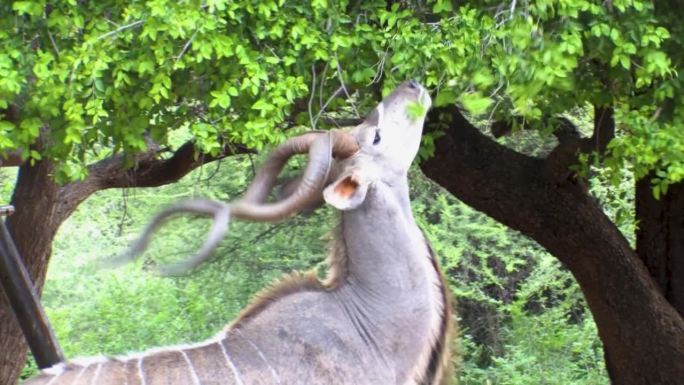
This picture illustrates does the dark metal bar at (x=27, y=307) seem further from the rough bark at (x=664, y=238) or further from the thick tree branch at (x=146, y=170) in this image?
the rough bark at (x=664, y=238)

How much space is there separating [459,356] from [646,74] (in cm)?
121

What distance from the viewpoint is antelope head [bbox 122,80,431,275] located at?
330 centimetres

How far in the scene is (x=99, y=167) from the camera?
7500 millimetres

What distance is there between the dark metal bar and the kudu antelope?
2.90ft

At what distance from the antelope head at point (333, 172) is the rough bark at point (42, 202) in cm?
332

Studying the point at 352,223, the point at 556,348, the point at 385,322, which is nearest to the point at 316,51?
the point at 352,223

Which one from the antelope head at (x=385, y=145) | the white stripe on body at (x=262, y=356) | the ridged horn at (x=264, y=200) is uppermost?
the antelope head at (x=385, y=145)

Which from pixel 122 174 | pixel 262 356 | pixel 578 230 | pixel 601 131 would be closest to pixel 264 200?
pixel 262 356

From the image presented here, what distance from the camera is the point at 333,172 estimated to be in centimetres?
383

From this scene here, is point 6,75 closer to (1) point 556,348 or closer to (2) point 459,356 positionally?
(2) point 459,356

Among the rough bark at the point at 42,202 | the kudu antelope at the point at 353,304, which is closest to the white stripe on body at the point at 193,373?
the kudu antelope at the point at 353,304

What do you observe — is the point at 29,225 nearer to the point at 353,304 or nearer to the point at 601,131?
the point at 601,131

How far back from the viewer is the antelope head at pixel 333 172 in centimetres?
330

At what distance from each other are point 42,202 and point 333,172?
3.97 m
